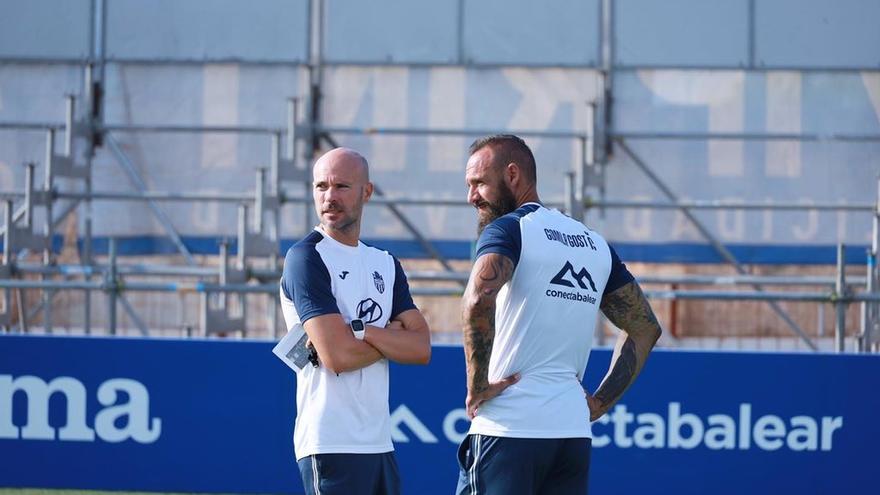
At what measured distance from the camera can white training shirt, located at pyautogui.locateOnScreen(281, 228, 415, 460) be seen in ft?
15.8

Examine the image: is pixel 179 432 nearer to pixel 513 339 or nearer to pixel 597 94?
pixel 513 339

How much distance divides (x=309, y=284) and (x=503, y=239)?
0.68 m

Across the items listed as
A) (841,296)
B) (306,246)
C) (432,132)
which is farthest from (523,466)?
(432,132)

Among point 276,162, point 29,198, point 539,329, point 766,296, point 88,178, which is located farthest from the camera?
point 88,178

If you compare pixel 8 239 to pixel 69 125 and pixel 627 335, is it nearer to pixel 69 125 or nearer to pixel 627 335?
pixel 69 125

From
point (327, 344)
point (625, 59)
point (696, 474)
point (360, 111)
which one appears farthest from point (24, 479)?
point (625, 59)

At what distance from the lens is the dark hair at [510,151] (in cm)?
483

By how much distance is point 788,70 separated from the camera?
48.4 ft

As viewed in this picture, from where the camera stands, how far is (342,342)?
4.79 meters

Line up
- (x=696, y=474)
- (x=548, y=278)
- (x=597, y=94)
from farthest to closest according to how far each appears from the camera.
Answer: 1. (x=597, y=94)
2. (x=696, y=474)
3. (x=548, y=278)

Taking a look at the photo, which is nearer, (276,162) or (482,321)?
(482,321)

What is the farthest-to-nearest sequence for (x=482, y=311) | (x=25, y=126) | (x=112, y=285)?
(x=25, y=126) < (x=112, y=285) < (x=482, y=311)

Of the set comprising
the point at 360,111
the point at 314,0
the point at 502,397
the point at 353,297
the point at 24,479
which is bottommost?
the point at 24,479

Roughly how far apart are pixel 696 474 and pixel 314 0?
8.00 meters
